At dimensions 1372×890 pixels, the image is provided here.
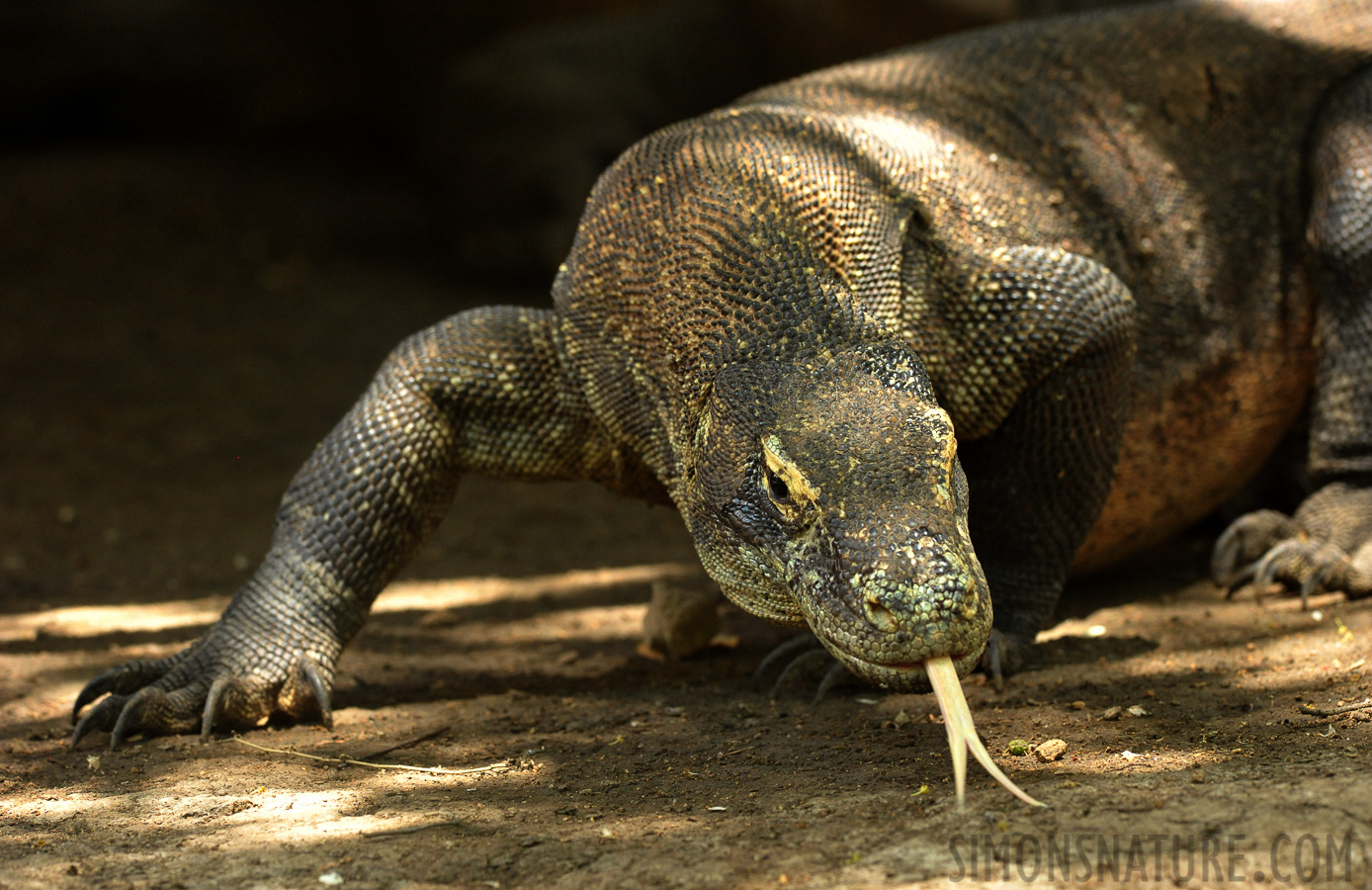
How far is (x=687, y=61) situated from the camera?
10383 mm

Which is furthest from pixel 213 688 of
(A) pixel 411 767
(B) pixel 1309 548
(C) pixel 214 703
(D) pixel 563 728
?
(B) pixel 1309 548

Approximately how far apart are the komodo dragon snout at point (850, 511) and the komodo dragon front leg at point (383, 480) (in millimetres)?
957

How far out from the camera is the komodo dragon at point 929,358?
3.17m

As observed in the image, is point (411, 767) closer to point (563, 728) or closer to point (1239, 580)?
point (563, 728)

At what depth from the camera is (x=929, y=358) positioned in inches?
160

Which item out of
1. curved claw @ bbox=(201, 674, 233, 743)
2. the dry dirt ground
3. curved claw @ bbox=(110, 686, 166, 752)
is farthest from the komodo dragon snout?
curved claw @ bbox=(110, 686, 166, 752)

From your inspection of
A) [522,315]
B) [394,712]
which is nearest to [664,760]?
[394,712]

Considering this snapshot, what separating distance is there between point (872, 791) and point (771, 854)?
1.45 feet

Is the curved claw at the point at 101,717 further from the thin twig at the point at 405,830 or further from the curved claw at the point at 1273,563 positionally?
the curved claw at the point at 1273,563

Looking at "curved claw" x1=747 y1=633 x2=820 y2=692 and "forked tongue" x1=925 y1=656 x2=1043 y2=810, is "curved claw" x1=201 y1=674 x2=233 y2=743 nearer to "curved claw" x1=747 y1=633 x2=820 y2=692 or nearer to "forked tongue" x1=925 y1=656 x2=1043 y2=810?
"curved claw" x1=747 y1=633 x2=820 y2=692

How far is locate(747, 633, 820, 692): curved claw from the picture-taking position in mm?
4184

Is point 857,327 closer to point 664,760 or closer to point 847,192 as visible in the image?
point 847,192

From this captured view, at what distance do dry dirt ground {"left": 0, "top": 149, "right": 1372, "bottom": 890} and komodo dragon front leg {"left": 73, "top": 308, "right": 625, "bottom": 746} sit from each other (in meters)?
0.22

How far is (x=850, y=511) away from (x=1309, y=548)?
9.28 ft
